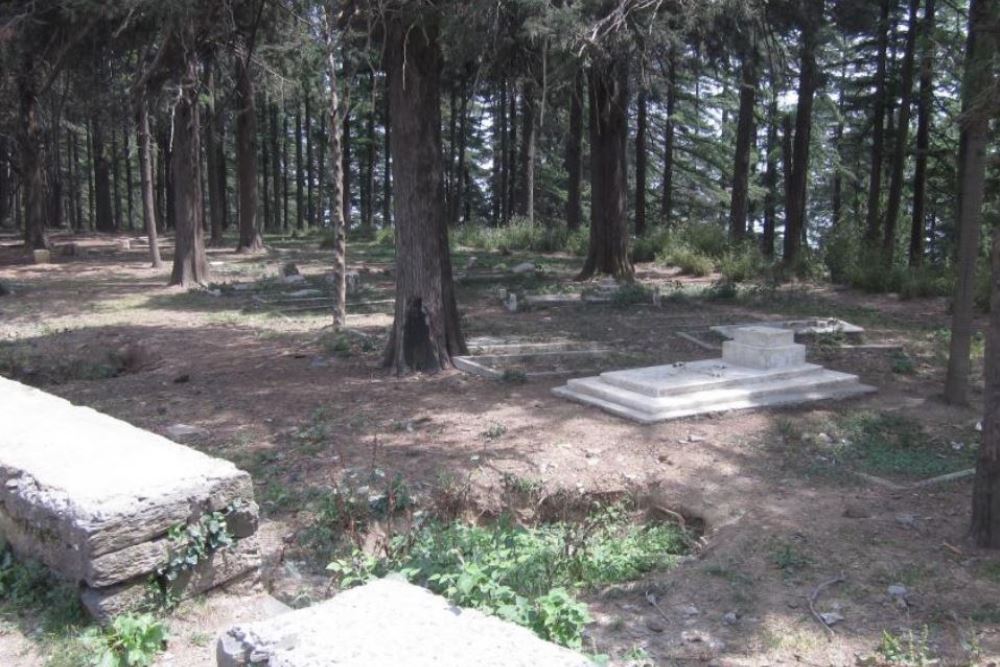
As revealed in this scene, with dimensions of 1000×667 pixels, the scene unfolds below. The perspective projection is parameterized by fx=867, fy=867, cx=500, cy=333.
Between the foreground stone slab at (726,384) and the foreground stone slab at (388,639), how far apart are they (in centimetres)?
493

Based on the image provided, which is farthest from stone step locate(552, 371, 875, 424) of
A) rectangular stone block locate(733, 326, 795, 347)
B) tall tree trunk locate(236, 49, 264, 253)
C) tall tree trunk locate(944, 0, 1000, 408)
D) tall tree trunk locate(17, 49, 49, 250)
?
tall tree trunk locate(17, 49, 49, 250)

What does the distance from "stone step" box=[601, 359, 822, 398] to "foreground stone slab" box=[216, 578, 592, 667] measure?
5.34 metres

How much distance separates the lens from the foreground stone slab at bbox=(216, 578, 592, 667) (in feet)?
8.95

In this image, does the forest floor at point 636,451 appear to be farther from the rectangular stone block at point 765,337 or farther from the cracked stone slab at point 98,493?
the rectangular stone block at point 765,337

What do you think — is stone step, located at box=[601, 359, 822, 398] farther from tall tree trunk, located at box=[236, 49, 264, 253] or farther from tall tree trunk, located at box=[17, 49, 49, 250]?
tall tree trunk, located at box=[17, 49, 49, 250]

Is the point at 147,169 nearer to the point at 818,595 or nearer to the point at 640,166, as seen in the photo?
the point at 640,166

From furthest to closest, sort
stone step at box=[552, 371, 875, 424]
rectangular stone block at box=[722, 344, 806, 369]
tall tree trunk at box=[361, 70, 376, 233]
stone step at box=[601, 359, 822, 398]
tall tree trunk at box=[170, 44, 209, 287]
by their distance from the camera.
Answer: tall tree trunk at box=[361, 70, 376, 233]
tall tree trunk at box=[170, 44, 209, 287]
rectangular stone block at box=[722, 344, 806, 369]
stone step at box=[601, 359, 822, 398]
stone step at box=[552, 371, 875, 424]

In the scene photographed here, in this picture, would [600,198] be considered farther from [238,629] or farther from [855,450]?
[238,629]

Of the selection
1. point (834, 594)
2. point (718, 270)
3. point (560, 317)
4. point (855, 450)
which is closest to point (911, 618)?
point (834, 594)

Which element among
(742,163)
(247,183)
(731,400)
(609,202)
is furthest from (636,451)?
(247,183)

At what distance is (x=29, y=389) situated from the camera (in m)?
6.27

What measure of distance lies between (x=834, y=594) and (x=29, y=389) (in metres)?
5.54

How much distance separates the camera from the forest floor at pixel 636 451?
4.35m

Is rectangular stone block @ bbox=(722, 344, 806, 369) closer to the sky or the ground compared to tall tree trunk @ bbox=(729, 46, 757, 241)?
closer to the ground
